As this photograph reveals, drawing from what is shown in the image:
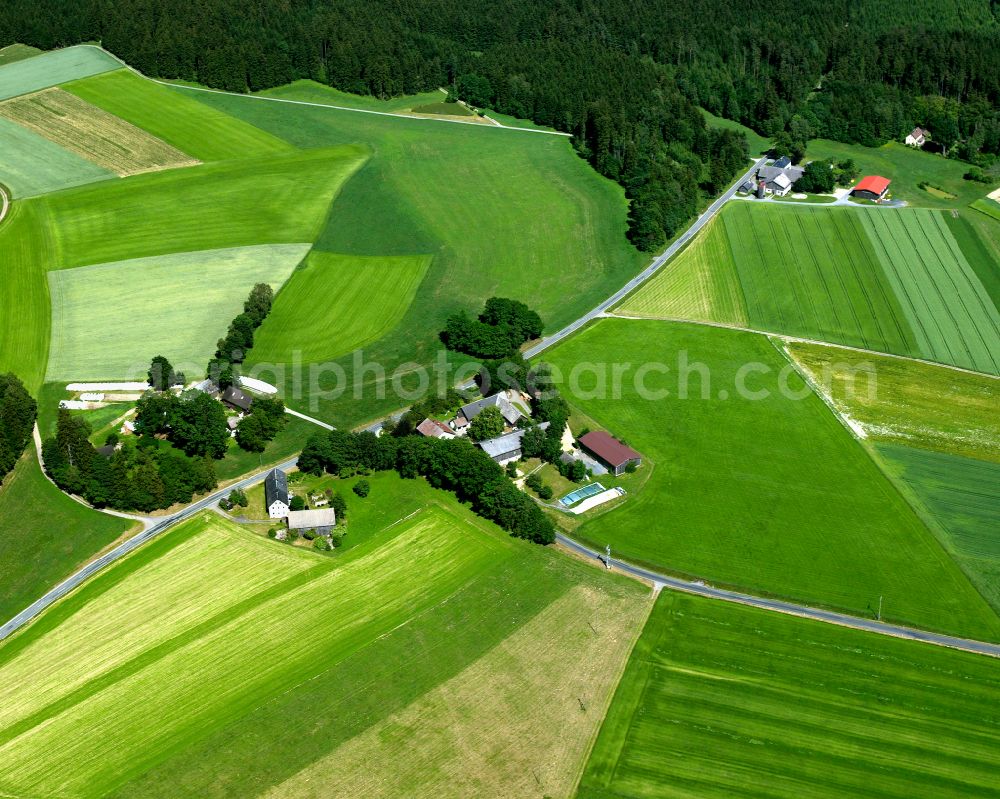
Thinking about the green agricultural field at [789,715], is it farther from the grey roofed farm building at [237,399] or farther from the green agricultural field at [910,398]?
the grey roofed farm building at [237,399]

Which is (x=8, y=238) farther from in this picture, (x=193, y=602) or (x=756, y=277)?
(x=756, y=277)

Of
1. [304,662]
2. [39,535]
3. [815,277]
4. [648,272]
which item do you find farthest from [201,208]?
[304,662]

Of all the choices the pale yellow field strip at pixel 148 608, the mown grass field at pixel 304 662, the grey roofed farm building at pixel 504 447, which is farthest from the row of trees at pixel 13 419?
the grey roofed farm building at pixel 504 447

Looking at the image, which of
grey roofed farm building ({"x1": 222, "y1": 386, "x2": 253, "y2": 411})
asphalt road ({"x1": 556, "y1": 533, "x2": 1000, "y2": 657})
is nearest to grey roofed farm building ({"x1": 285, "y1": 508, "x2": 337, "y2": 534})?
grey roofed farm building ({"x1": 222, "y1": 386, "x2": 253, "y2": 411})

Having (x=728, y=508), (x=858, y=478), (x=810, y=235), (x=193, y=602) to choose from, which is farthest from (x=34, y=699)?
(x=810, y=235)

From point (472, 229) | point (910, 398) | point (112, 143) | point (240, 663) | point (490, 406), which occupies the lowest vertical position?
point (240, 663)

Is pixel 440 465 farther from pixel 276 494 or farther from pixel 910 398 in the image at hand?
pixel 910 398
